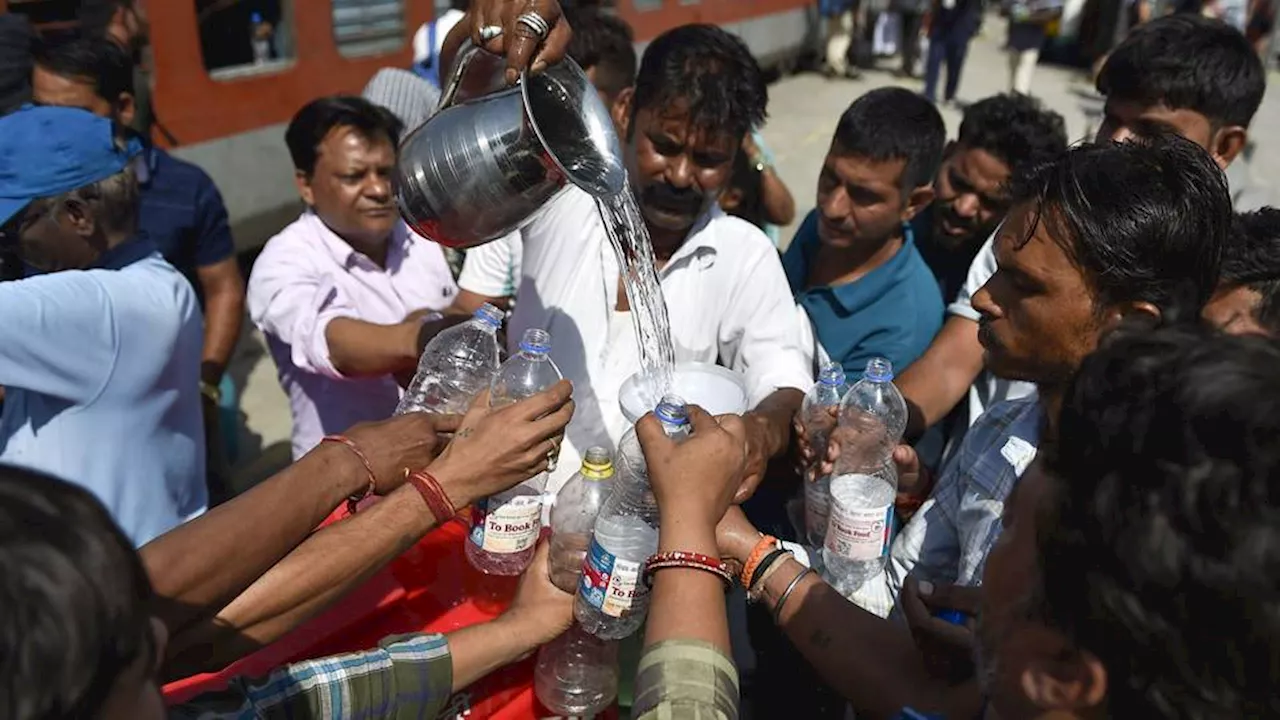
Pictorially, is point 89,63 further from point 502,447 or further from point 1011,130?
point 1011,130

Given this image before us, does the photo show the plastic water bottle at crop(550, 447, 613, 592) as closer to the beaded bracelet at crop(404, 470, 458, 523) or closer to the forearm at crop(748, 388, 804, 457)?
the beaded bracelet at crop(404, 470, 458, 523)

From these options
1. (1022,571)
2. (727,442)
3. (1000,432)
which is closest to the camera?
(1022,571)

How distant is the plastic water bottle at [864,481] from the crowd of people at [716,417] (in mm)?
59

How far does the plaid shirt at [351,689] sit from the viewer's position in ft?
4.75

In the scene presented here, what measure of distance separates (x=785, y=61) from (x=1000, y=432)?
46.5ft

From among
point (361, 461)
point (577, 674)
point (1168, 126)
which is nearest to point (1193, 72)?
point (1168, 126)

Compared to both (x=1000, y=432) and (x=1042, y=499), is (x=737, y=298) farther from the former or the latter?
(x=1042, y=499)

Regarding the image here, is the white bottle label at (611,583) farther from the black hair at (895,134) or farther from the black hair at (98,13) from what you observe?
the black hair at (98,13)

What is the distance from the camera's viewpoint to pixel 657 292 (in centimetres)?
225

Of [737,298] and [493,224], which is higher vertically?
[493,224]

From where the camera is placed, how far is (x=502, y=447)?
5.77ft

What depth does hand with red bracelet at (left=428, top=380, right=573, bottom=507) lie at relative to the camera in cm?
173

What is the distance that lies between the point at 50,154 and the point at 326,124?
97 cm

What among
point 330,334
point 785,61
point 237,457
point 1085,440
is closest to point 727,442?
point 1085,440
